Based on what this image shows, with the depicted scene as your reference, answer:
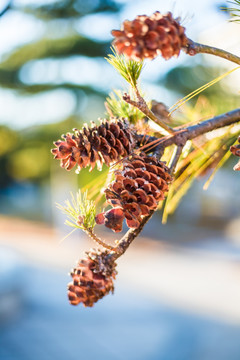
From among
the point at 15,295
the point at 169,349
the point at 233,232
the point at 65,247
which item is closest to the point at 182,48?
the point at 169,349

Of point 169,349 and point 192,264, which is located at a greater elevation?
point 169,349

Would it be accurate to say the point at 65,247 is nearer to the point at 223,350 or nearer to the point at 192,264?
the point at 192,264

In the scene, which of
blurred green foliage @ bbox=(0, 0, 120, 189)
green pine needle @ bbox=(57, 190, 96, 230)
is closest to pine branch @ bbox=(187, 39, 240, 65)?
green pine needle @ bbox=(57, 190, 96, 230)

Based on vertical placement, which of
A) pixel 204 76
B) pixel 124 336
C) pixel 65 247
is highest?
pixel 204 76

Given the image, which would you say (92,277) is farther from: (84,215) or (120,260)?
(120,260)

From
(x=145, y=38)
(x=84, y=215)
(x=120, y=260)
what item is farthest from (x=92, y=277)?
(x=120, y=260)

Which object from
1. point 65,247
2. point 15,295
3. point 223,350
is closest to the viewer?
point 223,350
